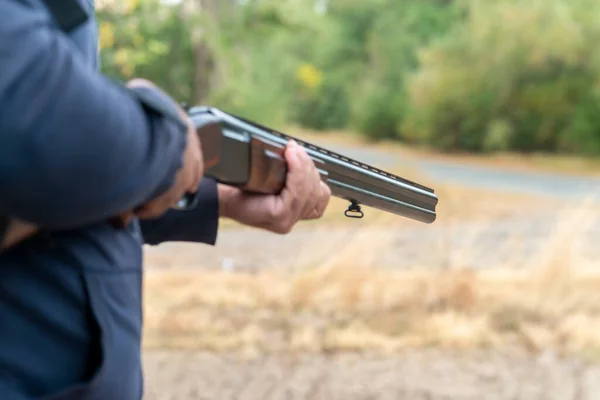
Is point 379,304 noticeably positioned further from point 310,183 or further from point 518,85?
point 518,85

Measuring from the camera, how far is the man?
419 mm

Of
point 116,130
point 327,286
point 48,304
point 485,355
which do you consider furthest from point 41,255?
point 327,286

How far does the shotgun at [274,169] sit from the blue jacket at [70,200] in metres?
0.10

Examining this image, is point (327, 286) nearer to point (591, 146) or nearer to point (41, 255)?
point (41, 255)

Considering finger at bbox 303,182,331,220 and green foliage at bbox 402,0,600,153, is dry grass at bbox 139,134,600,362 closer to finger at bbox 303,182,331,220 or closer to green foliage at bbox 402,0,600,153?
finger at bbox 303,182,331,220

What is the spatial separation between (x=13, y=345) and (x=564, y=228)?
A: 2.74 m

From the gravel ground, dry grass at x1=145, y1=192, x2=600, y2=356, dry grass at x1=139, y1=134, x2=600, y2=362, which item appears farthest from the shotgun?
dry grass at x1=145, y1=192, x2=600, y2=356

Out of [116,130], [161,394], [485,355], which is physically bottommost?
[161,394]

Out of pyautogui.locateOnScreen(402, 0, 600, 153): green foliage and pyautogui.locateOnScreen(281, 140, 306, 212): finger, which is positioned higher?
pyautogui.locateOnScreen(402, 0, 600, 153): green foliage

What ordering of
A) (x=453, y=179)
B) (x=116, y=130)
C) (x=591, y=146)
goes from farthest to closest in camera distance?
(x=591, y=146) < (x=453, y=179) < (x=116, y=130)

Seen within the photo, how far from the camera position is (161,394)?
2021mm

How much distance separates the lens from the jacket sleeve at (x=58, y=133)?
0.41m

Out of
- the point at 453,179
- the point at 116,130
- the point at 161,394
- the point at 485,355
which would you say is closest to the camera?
the point at 116,130

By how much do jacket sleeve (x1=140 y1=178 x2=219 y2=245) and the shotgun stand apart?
0.05 metres
